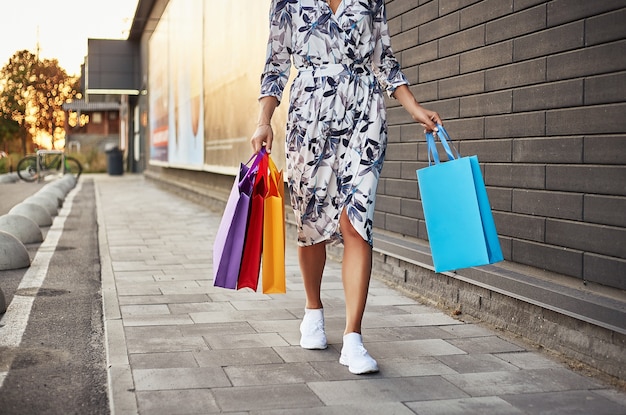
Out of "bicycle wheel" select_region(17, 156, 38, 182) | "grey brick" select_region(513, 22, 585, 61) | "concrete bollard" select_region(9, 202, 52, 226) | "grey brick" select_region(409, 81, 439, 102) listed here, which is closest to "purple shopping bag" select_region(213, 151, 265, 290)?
"grey brick" select_region(513, 22, 585, 61)

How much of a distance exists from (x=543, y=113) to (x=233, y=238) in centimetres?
169

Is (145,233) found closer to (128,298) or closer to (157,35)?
(128,298)

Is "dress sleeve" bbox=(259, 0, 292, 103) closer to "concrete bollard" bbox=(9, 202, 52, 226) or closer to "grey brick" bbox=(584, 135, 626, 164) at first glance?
"grey brick" bbox=(584, 135, 626, 164)

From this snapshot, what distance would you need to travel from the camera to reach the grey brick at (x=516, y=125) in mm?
4434

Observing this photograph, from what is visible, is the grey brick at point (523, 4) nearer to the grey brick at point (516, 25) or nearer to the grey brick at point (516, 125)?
the grey brick at point (516, 25)

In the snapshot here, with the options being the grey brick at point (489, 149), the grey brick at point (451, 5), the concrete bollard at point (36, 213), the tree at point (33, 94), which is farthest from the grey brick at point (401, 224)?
the tree at point (33, 94)

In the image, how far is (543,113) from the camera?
4.38 m

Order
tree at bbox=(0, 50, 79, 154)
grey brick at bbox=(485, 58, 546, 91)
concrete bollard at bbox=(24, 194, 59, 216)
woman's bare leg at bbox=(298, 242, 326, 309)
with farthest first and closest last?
tree at bbox=(0, 50, 79, 154)
concrete bollard at bbox=(24, 194, 59, 216)
grey brick at bbox=(485, 58, 546, 91)
woman's bare leg at bbox=(298, 242, 326, 309)

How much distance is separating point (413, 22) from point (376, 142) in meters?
2.61

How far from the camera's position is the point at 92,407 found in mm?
3500

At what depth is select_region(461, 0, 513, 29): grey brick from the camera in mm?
4809

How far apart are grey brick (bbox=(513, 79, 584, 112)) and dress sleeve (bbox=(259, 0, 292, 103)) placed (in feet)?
4.18

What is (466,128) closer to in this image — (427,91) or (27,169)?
(427,91)

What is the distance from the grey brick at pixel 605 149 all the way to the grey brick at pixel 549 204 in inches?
8.1
